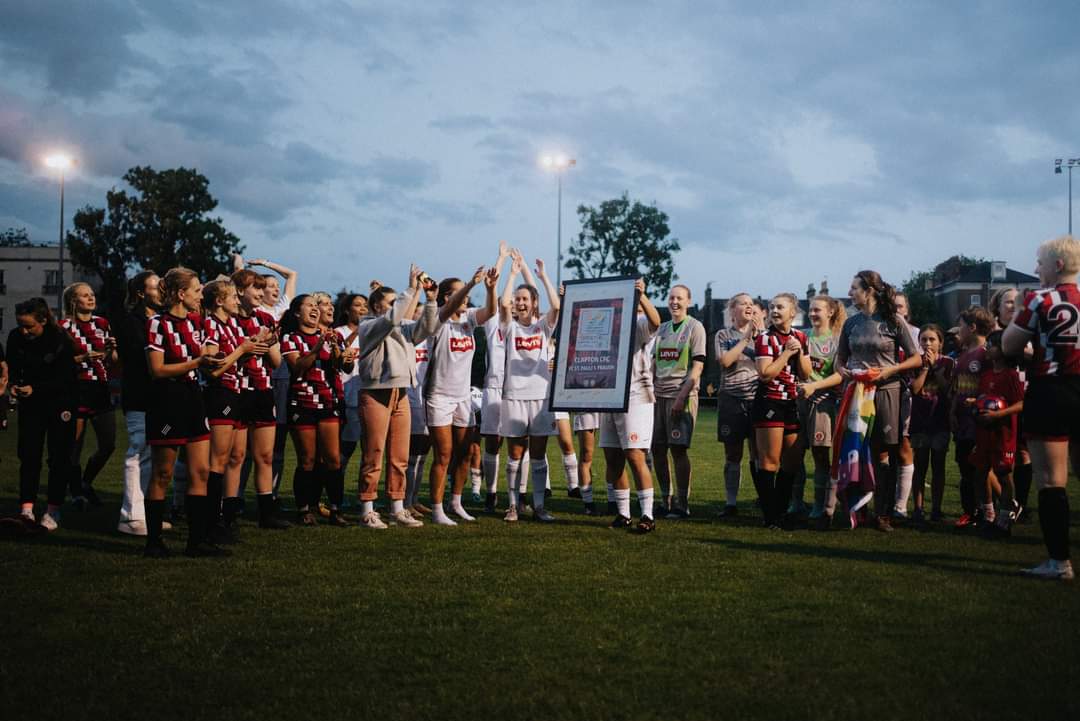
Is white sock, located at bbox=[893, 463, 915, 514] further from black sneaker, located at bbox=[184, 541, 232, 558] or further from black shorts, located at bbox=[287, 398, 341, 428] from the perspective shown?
black sneaker, located at bbox=[184, 541, 232, 558]

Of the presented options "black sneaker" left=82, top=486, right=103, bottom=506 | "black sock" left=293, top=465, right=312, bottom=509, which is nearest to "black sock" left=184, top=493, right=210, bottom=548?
"black sock" left=293, top=465, right=312, bottom=509

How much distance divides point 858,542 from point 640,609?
349cm

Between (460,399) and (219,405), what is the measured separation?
2.48 m

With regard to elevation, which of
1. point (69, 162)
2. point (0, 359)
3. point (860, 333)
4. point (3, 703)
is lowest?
point (3, 703)

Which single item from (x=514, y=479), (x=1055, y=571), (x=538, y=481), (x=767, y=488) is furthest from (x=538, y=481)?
(x=1055, y=571)

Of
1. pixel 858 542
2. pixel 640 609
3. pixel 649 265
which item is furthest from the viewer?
pixel 649 265

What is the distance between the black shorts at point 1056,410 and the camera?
251 inches

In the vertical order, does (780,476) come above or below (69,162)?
below

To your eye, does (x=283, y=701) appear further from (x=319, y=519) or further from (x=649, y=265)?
(x=649, y=265)

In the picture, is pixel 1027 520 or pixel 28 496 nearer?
pixel 28 496

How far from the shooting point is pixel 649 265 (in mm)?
88312

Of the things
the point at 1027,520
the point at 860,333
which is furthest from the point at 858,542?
the point at 1027,520

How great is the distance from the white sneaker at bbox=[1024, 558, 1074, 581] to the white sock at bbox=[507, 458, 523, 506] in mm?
5071

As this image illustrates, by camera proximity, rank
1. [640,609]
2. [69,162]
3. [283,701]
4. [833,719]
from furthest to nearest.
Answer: [69,162], [640,609], [283,701], [833,719]
